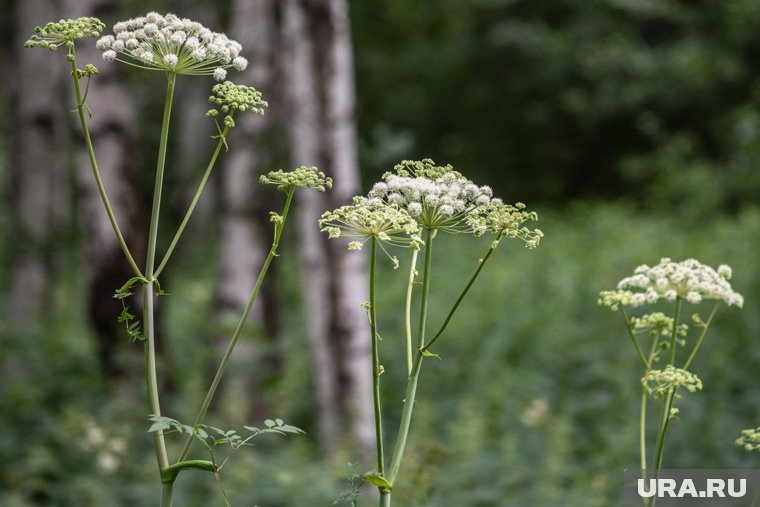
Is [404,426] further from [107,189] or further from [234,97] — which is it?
[107,189]

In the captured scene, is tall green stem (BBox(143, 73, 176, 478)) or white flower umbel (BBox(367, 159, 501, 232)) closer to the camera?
tall green stem (BBox(143, 73, 176, 478))

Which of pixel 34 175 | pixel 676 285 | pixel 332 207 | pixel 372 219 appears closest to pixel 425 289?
pixel 372 219

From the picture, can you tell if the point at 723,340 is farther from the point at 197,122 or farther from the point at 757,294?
the point at 197,122

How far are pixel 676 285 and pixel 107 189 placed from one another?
19.7 ft

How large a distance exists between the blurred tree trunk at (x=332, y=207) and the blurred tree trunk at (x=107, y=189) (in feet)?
4.85

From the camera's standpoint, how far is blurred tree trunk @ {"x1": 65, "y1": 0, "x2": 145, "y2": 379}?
6.82 m

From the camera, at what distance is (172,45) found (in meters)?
1.46

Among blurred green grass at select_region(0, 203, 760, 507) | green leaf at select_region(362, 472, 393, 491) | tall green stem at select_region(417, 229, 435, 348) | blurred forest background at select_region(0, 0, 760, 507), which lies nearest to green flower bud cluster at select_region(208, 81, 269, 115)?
tall green stem at select_region(417, 229, 435, 348)

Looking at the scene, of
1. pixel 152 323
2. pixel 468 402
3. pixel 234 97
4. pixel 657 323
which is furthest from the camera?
pixel 468 402

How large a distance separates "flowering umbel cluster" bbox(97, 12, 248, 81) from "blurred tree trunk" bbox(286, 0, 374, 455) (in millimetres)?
4760

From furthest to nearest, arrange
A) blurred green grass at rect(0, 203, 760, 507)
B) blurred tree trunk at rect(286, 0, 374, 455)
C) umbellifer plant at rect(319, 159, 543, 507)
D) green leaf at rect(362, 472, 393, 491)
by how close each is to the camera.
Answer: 1. blurred tree trunk at rect(286, 0, 374, 455)
2. blurred green grass at rect(0, 203, 760, 507)
3. umbellifer plant at rect(319, 159, 543, 507)
4. green leaf at rect(362, 472, 393, 491)

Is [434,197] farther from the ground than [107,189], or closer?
closer

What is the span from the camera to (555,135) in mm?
22531

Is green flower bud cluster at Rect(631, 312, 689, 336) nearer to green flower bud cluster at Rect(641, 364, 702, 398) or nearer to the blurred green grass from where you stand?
green flower bud cluster at Rect(641, 364, 702, 398)
